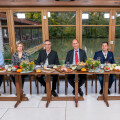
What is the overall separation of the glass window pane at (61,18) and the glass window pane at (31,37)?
44 cm

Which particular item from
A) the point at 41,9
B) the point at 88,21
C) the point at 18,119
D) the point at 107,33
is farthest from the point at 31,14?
the point at 18,119

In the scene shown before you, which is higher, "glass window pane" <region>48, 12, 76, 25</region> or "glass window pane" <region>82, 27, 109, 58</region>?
"glass window pane" <region>48, 12, 76, 25</region>

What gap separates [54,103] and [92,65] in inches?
43.7

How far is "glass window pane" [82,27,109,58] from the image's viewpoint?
13.2 feet

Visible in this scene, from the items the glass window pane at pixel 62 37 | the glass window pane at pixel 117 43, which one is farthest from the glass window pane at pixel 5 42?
the glass window pane at pixel 117 43

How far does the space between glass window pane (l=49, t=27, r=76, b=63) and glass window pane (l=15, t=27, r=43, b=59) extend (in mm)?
388

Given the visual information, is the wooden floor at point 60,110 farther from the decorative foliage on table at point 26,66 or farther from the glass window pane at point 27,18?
the glass window pane at point 27,18

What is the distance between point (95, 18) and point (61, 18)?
99 centimetres

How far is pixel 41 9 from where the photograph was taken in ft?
12.4

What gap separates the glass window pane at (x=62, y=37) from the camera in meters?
4.04

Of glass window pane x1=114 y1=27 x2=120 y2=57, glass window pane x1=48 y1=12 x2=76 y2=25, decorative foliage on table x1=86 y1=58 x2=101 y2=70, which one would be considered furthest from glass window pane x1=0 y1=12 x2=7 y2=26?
glass window pane x1=114 y1=27 x2=120 y2=57

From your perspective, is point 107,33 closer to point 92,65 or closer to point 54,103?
point 92,65

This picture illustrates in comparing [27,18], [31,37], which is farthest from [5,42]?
[27,18]

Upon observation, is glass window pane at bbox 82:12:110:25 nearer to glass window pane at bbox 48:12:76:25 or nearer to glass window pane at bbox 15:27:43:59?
glass window pane at bbox 48:12:76:25
